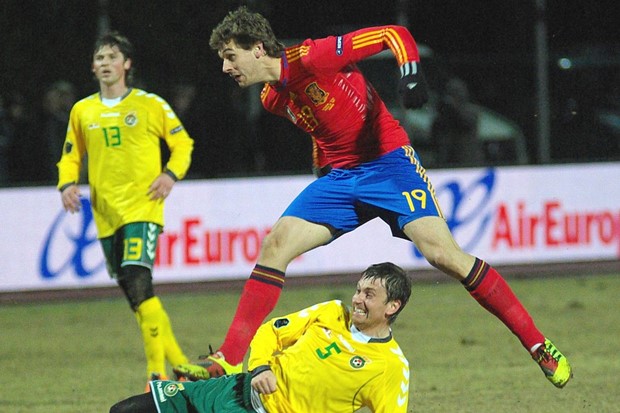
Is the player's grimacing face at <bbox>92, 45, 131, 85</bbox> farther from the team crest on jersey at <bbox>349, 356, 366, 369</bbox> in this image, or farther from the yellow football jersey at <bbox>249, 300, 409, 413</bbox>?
the team crest on jersey at <bbox>349, 356, 366, 369</bbox>

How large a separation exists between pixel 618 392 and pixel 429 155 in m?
6.84

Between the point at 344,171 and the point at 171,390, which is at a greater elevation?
the point at 344,171

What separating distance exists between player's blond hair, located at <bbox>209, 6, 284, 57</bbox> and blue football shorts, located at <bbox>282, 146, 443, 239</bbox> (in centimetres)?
77

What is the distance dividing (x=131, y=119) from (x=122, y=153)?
222 millimetres

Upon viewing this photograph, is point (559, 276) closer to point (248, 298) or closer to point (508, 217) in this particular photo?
point (508, 217)

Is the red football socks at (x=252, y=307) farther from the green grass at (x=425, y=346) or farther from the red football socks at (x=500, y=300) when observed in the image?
the green grass at (x=425, y=346)

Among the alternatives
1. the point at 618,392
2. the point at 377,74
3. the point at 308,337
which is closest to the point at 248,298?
the point at 308,337

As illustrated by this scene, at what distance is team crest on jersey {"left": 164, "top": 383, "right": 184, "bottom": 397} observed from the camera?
221 inches

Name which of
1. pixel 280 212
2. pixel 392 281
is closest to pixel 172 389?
pixel 392 281

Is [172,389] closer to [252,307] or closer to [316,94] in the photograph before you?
[252,307]

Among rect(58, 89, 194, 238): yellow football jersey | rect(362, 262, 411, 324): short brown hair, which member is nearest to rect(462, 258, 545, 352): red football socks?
rect(362, 262, 411, 324): short brown hair

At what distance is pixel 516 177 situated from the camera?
13.3m

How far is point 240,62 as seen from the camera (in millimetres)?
6238

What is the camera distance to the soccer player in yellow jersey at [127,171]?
7.81 m
